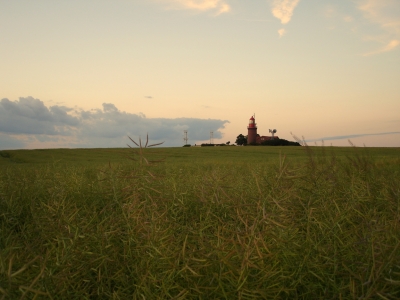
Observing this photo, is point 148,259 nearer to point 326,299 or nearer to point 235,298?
point 235,298

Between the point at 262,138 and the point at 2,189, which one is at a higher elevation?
the point at 262,138

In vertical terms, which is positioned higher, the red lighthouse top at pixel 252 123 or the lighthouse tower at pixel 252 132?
the red lighthouse top at pixel 252 123

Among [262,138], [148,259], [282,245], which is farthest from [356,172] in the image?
[262,138]

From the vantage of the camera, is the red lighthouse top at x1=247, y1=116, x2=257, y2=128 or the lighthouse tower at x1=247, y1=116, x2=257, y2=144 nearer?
the lighthouse tower at x1=247, y1=116, x2=257, y2=144

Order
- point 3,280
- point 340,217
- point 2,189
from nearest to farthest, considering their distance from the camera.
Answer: point 3,280, point 340,217, point 2,189

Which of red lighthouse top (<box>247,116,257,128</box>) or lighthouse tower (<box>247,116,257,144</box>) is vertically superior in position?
red lighthouse top (<box>247,116,257,128</box>)

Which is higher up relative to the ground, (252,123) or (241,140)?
(252,123)

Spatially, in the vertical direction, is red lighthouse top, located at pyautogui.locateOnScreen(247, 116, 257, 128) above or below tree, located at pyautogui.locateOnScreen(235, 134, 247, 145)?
above

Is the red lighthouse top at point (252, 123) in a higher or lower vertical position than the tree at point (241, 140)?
higher

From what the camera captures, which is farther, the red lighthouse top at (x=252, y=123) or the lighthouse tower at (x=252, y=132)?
the red lighthouse top at (x=252, y=123)

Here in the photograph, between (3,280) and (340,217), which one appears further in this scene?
(340,217)

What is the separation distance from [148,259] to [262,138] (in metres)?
87.4

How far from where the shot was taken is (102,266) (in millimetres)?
2100

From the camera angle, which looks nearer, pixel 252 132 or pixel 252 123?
pixel 252 132
